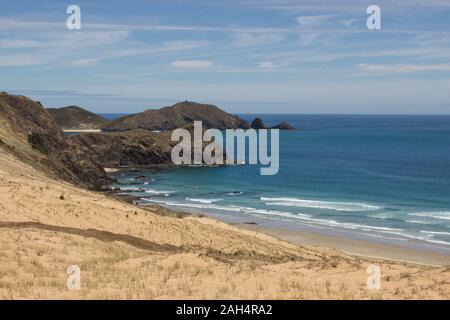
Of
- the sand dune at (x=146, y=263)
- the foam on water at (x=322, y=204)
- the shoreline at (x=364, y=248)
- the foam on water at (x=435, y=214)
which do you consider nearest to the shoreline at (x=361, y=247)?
the shoreline at (x=364, y=248)

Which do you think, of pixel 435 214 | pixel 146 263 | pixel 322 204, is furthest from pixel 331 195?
pixel 146 263

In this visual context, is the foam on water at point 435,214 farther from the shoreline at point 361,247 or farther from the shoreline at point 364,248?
the shoreline at point 364,248

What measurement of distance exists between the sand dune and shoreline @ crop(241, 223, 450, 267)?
818 cm

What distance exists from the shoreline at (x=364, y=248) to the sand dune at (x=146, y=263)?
322 inches

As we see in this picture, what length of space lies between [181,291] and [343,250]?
26.9 meters

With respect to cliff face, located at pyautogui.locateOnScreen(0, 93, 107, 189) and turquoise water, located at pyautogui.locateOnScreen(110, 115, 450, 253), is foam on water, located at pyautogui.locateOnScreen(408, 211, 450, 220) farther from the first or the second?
cliff face, located at pyautogui.locateOnScreen(0, 93, 107, 189)

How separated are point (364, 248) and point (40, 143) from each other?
39.1 metres

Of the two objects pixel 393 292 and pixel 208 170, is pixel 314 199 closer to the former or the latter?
pixel 208 170

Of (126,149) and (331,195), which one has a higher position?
(126,149)

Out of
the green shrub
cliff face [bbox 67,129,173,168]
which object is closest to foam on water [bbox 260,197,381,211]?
the green shrub

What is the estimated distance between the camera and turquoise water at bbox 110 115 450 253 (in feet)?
161

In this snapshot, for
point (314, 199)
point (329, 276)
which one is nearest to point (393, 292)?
point (329, 276)

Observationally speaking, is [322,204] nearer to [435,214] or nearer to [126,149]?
[435,214]

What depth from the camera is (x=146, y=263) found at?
19875mm
